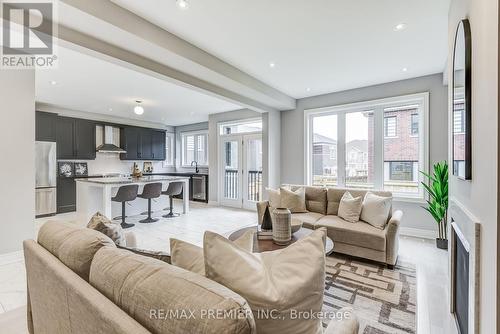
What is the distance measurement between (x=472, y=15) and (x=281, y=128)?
462 centimetres

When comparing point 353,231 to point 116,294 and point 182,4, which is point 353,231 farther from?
point 182,4

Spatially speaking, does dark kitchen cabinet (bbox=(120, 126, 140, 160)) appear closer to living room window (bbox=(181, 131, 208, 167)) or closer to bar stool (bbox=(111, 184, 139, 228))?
living room window (bbox=(181, 131, 208, 167))

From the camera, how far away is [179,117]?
7.68 meters

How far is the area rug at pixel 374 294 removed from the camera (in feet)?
6.35

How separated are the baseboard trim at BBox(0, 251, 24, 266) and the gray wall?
4.78 meters

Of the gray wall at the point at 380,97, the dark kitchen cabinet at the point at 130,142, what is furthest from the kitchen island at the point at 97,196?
the gray wall at the point at 380,97

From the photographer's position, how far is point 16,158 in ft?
9.78

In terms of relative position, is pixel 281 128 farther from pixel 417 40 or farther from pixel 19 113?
pixel 19 113

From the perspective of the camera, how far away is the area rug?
193 centimetres

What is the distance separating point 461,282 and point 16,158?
182 inches

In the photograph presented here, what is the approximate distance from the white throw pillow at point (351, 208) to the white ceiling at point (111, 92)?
3.53 meters

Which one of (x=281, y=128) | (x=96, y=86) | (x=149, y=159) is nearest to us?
(x=96, y=86)

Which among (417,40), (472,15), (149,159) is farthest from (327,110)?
(149,159)

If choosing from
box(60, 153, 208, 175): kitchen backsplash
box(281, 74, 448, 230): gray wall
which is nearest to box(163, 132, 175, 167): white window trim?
box(60, 153, 208, 175): kitchen backsplash
